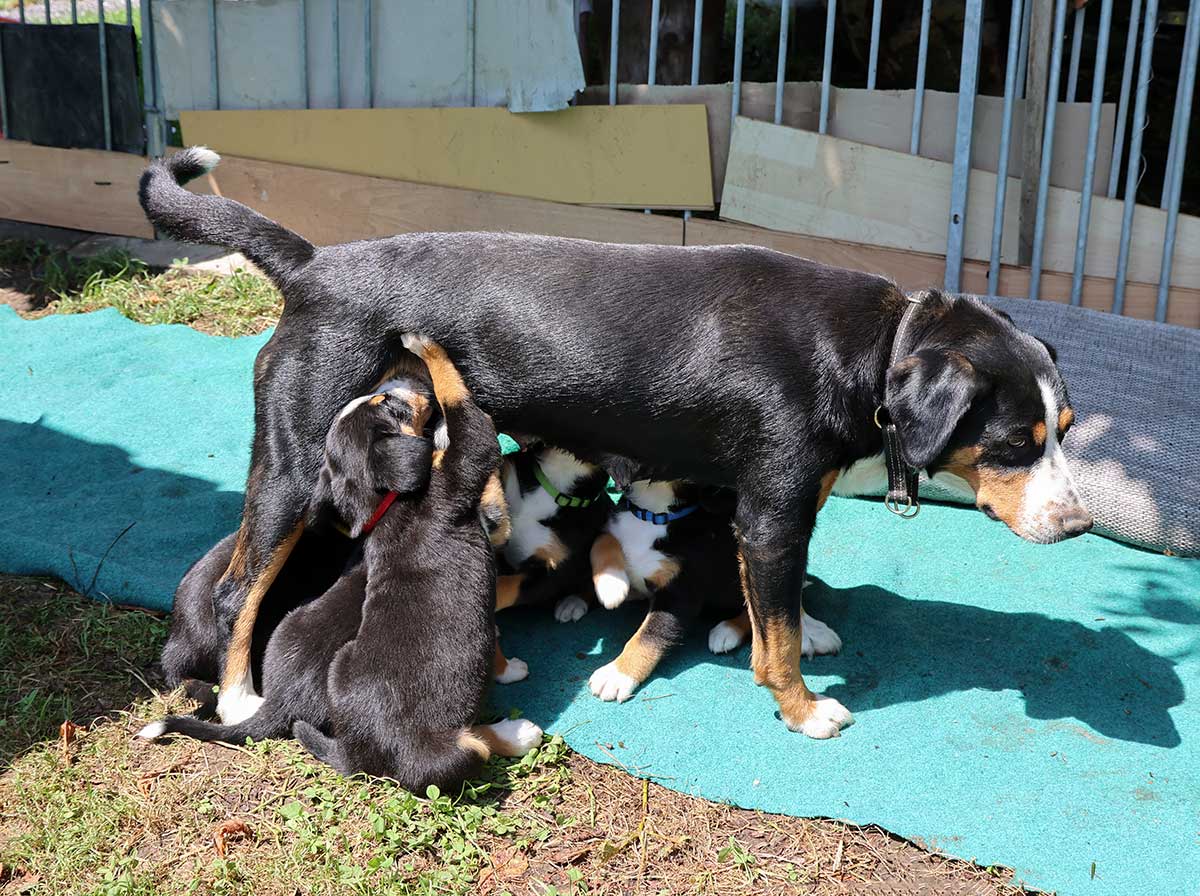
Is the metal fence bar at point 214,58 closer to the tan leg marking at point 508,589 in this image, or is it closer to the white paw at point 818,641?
the tan leg marking at point 508,589

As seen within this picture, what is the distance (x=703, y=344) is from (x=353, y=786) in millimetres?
1712

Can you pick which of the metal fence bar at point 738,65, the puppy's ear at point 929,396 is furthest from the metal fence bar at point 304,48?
the puppy's ear at point 929,396

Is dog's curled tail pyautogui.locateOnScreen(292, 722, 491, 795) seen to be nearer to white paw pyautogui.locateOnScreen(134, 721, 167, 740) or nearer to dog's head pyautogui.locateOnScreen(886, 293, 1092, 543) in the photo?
white paw pyautogui.locateOnScreen(134, 721, 167, 740)

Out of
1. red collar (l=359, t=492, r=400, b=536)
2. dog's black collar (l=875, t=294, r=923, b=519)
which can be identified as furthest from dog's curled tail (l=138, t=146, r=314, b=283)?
dog's black collar (l=875, t=294, r=923, b=519)

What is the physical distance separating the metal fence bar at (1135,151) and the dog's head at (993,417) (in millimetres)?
3107

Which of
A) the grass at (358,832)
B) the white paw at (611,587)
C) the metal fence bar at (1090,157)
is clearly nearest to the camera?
the grass at (358,832)

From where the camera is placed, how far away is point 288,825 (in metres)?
3.45

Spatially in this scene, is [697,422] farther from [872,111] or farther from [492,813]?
[872,111]

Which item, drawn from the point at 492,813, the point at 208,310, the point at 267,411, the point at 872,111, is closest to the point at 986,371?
the point at 492,813

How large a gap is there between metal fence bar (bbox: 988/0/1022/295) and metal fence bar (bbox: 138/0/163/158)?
552 centimetres

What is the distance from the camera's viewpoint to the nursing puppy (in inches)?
172

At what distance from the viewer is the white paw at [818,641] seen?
173 inches

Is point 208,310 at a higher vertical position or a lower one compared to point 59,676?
higher

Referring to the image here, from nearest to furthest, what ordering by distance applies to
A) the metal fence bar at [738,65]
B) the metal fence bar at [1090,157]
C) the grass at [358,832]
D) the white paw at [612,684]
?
the grass at [358,832] < the white paw at [612,684] < the metal fence bar at [1090,157] < the metal fence bar at [738,65]
